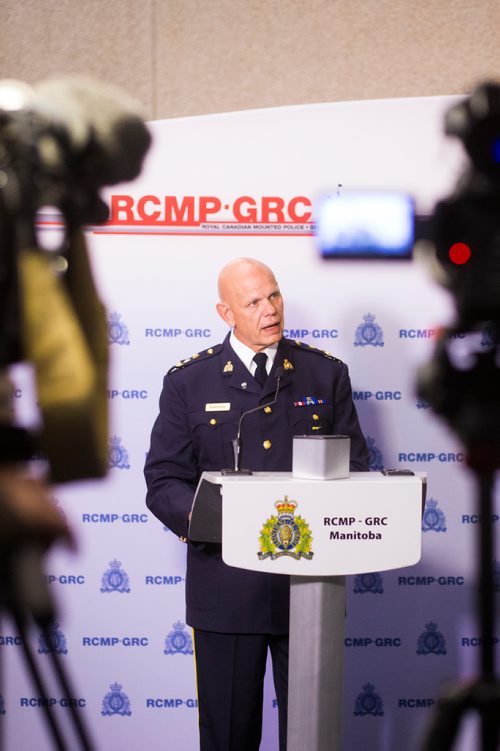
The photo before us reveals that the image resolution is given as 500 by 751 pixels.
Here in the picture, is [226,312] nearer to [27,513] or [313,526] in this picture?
[313,526]

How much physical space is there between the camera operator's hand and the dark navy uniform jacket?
110cm

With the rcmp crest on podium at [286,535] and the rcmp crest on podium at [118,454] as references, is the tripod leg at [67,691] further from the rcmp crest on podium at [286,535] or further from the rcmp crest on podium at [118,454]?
the rcmp crest on podium at [118,454]

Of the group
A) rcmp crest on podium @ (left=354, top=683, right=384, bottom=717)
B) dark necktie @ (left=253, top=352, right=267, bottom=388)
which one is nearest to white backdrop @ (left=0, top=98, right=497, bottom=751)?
rcmp crest on podium @ (left=354, top=683, right=384, bottom=717)

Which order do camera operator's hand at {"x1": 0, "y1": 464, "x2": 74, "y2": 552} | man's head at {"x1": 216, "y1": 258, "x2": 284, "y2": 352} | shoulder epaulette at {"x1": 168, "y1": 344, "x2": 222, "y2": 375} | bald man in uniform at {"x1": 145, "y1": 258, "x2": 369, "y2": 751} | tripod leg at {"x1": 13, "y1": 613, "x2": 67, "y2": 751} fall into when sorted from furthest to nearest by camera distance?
shoulder epaulette at {"x1": 168, "y1": 344, "x2": 222, "y2": 375}
man's head at {"x1": 216, "y1": 258, "x2": 284, "y2": 352}
bald man in uniform at {"x1": 145, "y1": 258, "x2": 369, "y2": 751}
tripod leg at {"x1": 13, "y1": 613, "x2": 67, "y2": 751}
camera operator's hand at {"x1": 0, "y1": 464, "x2": 74, "y2": 552}

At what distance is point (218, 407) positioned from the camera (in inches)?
97.0

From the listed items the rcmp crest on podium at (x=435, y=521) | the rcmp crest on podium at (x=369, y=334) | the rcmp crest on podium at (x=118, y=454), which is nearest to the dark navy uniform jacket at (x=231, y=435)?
the rcmp crest on podium at (x=369, y=334)

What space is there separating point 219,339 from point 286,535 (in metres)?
1.37

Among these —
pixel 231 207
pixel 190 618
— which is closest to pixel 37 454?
pixel 190 618

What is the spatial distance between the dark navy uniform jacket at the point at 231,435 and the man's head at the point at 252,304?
0.07 metres

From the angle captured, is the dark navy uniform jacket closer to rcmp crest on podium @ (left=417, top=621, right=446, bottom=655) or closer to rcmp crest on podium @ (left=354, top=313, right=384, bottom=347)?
rcmp crest on podium @ (left=354, top=313, right=384, bottom=347)

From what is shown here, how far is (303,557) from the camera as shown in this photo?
1.68 m

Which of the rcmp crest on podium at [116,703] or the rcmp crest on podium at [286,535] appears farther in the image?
the rcmp crest on podium at [116,703]

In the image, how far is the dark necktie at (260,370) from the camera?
247cm

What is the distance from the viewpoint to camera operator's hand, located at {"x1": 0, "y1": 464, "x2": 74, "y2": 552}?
1088mm
